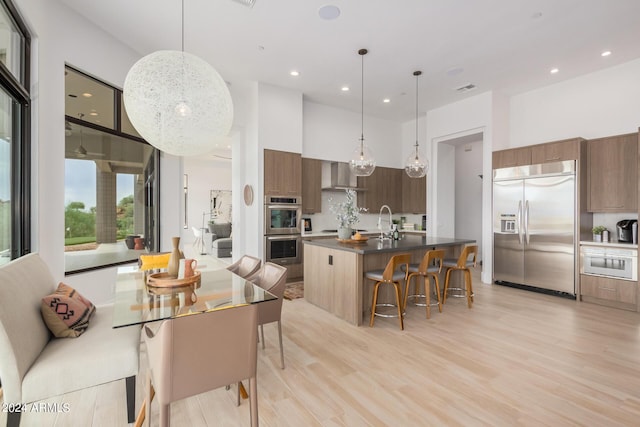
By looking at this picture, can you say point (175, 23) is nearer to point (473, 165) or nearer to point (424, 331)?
point (424, 331)

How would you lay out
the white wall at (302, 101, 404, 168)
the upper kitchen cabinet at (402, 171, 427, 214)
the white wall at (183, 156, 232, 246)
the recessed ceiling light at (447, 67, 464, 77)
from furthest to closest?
the white wall at (183, 156, 232, 246)
the upper kitchen cabinet at (402, 171, 427, 214)
the white wall at (302, 101, 404, 168)
the recessed ceiling light at (447, 67, 464, 77)

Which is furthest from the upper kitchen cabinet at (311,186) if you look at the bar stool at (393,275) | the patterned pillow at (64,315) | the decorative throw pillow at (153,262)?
the patterned pillow at (64,315)

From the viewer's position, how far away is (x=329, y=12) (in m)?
3.24

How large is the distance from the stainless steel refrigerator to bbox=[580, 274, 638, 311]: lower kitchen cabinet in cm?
16

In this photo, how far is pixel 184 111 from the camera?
6.73ft

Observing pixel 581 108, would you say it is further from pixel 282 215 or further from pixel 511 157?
pixel 282 215

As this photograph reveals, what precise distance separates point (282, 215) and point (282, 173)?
0.77 meters

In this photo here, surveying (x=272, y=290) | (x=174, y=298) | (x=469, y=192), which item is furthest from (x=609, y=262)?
(x=174, y=298)

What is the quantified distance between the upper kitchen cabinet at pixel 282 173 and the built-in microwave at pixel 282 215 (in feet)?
0.42

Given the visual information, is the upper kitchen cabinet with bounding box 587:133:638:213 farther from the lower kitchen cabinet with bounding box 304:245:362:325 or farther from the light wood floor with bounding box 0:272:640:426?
the lower kitchen cabinet with bounding box 304:245:362:325

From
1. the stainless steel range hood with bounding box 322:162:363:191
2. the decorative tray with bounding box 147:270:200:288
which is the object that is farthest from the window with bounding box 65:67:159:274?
the stainless steel range hood with bounding box 322:162:363:191

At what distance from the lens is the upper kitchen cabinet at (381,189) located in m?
6.82

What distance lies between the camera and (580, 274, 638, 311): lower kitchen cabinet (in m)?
3.88

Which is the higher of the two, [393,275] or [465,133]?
[465,133]
